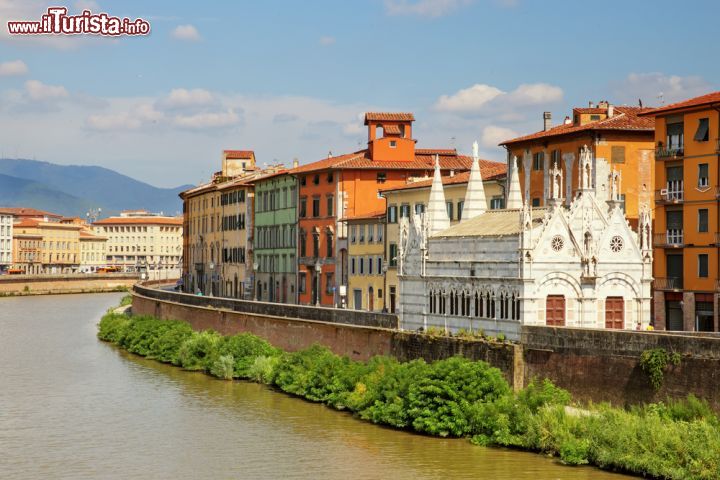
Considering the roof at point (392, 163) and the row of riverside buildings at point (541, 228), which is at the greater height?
the roof at point (392, 163)

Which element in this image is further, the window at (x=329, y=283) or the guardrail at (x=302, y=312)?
the window at (x=329, y=283)

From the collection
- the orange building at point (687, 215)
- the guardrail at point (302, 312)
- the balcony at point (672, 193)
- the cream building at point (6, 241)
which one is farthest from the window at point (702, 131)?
the cream building at point (6, 241)

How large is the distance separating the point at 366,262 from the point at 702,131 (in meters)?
27.2

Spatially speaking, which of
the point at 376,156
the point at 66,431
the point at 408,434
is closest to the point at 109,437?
the point at 66,431

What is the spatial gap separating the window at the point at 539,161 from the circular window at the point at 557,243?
57.1 feet

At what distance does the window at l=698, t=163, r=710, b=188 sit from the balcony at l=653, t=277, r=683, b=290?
3.96 meters

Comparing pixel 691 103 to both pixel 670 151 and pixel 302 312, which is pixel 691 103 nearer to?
pixel 670 151

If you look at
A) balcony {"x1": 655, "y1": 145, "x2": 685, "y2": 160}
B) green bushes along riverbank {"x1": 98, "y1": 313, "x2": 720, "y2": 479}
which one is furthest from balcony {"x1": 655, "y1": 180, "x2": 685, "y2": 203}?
green bushes along riverbank {"x1": 98, "y1": 313, "x2": 720, "y2": 479}

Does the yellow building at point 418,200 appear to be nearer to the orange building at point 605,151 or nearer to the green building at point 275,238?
the orange building at point 605,151

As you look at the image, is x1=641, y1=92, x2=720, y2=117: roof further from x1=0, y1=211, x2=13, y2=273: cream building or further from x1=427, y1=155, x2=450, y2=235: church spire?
x1=0, y1=211, x2=13, y2=273: cream building

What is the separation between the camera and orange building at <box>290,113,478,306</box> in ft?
254

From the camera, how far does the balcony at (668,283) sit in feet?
165

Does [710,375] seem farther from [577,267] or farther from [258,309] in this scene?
[258,309]

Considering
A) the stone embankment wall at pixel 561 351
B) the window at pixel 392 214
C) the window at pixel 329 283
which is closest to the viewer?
the stone embankment wall at pixel 561 351
